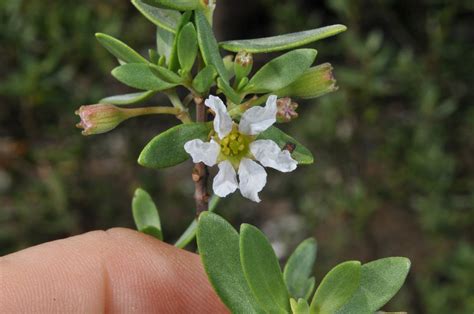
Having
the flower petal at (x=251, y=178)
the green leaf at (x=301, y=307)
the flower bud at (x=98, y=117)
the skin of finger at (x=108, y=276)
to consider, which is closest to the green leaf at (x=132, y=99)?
the flower bud at (x=98, y=117)

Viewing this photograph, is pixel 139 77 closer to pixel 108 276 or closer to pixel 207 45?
pixel 207 45

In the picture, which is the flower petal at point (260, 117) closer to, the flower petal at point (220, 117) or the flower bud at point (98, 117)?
the flower petal at point (220, 117)

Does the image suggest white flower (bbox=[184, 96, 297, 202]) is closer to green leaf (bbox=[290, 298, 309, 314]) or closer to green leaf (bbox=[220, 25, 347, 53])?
green leaf (bbox=[220, 25, 347, 53])

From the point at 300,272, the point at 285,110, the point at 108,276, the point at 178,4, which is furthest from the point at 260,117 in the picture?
the point at 108,276

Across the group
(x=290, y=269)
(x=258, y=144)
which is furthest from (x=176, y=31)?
(x=290, y=269)

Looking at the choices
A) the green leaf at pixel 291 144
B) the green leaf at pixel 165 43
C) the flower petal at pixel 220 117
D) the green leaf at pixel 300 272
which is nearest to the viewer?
the flower petal at pixel 220 117

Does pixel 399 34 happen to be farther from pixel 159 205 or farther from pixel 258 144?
pixel 258 144

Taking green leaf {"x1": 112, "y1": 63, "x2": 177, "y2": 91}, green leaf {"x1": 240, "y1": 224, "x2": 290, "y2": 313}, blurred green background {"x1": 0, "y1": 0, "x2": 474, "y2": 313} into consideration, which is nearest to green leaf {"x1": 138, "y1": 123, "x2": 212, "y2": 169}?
green leaf {"x1": 112, "y1": 63, "x2": 177, "y2": 91}
